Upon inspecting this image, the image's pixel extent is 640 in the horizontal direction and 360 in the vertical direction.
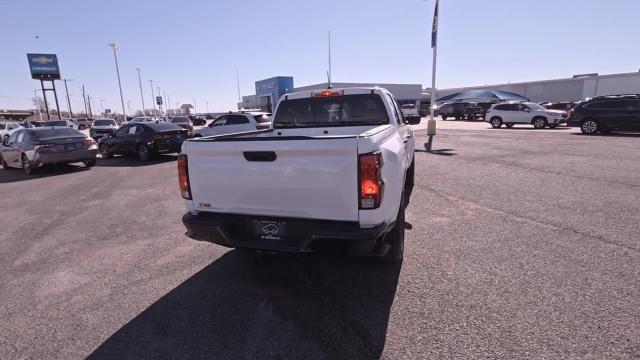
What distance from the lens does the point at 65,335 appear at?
9.48 feet

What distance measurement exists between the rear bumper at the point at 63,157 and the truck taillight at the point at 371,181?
1237 cm

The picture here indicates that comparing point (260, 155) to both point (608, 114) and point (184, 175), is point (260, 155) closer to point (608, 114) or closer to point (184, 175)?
point (184, 175)

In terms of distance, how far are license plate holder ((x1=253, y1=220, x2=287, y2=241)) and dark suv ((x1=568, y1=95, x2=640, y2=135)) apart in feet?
65.4

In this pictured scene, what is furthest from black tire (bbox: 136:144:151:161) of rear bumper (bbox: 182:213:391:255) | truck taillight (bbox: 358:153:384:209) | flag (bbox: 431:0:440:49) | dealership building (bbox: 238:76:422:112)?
dealership building (bbox: 238:76:422:112)

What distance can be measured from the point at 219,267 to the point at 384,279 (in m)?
1.92

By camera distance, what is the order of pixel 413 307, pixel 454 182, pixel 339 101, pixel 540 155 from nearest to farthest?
1. pixel 413 307
2. pixel 339 101
3. pixel 454 182
4. pixel 540 155

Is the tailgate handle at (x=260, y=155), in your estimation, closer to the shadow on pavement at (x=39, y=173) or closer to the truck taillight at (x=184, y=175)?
the truck taillight at (x=184, y=175)

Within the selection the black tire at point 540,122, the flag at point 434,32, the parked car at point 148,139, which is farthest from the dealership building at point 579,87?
the parked car at point 148,139

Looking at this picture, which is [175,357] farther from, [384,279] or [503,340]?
[503,340]

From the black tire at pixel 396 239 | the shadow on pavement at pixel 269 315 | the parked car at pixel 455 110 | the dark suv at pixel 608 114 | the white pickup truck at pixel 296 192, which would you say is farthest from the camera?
the parked car at pixel 455 110

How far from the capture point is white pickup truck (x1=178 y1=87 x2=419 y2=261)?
9.03ft

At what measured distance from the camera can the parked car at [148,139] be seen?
13609mm

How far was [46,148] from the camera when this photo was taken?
11.1 meters

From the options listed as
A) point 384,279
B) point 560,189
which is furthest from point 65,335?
point 560,189
